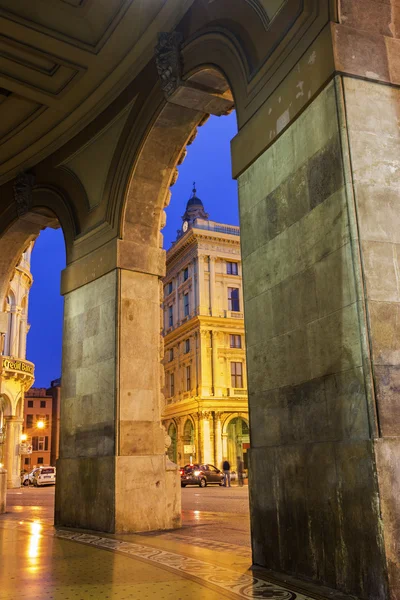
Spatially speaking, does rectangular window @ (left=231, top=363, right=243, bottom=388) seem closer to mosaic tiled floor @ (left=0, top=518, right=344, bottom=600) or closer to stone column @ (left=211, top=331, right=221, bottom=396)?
stone column @ (left=211, top=331, right=221, bottom=396)

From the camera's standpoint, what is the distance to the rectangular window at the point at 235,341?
49.0 m

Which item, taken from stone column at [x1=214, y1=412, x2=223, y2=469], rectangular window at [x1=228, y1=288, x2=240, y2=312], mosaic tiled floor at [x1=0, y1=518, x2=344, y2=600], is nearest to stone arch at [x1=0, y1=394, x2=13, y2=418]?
stone column at [x1=214, y1=412, x2=223, y2=469]

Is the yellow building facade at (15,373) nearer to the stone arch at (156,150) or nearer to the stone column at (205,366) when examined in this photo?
the stone column at (205,366)

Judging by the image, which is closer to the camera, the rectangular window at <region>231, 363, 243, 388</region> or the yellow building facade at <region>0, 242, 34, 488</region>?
the yellow building facade at <region>0, 242, 34, 488</region>

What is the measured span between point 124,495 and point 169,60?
262 inches

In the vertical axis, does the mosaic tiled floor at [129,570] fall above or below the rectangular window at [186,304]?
below

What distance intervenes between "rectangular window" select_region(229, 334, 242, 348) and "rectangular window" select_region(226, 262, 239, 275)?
204 inches

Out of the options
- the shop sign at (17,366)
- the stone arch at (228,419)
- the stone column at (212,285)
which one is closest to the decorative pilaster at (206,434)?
the stone arch at (228,419)

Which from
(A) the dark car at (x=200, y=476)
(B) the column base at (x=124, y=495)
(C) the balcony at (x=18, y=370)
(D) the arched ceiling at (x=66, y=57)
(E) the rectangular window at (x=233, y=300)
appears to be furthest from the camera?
(E) the rectangular window at (x=233, y=300)

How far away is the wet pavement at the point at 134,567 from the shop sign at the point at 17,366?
26.8 m

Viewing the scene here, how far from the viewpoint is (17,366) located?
120 ft

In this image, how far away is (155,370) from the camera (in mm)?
10547

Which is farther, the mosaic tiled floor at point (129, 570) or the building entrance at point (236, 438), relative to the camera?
the building entrance at point (236, 438)

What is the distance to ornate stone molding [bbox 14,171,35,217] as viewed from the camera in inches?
526
